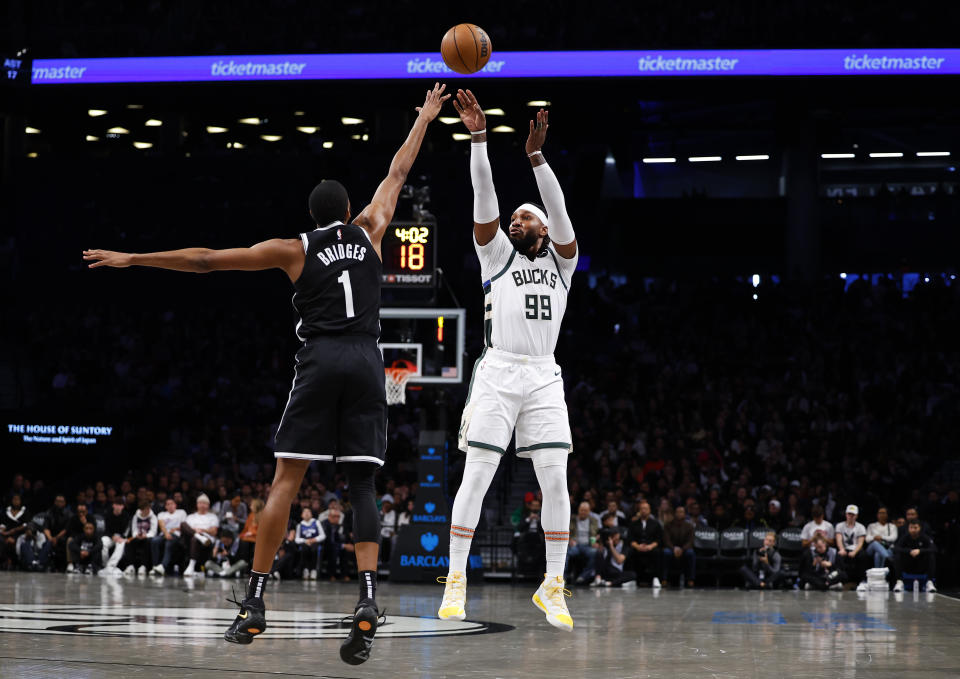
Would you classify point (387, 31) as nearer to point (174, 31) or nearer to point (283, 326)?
point (174, 31)

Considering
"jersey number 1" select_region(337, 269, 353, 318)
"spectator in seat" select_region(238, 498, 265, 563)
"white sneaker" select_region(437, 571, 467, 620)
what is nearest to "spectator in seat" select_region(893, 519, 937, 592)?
"spectator in seat" select_region(238, 498, 265, 563)

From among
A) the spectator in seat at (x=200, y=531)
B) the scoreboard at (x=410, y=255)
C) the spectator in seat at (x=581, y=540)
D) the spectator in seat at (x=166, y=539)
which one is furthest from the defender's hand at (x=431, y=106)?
the spectator in seat at (x=166, y=539)

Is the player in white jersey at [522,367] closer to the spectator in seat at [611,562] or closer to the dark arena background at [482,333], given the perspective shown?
the dark arena background at [482,333]

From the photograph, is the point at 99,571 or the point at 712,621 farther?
the point at 99,571

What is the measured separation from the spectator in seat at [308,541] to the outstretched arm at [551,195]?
11.8m

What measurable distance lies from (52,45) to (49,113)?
11.1 feet

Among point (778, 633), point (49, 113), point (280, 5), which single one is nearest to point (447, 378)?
point (778, 633)

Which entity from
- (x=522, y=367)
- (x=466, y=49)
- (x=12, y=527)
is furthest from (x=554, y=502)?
(x=12, y=527)

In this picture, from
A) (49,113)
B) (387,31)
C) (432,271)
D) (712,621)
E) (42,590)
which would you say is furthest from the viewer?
(49,113)

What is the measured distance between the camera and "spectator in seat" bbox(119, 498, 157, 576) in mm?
18578

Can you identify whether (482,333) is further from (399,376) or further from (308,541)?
(399,376)

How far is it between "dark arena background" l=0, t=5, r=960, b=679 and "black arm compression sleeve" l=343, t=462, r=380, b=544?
49.6 inches

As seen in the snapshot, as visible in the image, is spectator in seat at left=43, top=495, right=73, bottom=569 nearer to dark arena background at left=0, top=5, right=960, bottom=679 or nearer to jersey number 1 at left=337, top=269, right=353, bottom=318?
dark arena background at left=0, top=5, right=960, bottom=679

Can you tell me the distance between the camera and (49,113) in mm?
29266
